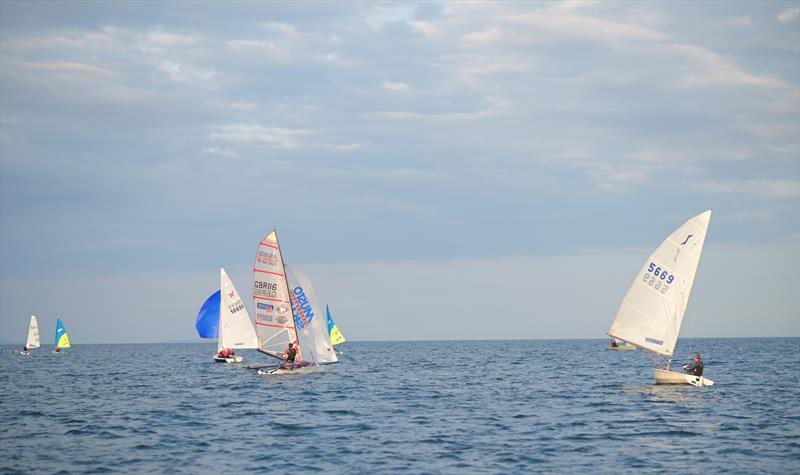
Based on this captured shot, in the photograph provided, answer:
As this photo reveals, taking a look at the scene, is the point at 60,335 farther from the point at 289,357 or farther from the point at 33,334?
the point at 289,357

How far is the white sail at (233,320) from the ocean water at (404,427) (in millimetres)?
20372

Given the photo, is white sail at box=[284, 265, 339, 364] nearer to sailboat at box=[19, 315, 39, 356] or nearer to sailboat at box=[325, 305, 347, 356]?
sailboat at box=[325, 305, 347, 356]

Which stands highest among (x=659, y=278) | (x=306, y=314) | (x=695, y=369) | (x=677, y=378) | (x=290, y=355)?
(x=659, y=278)

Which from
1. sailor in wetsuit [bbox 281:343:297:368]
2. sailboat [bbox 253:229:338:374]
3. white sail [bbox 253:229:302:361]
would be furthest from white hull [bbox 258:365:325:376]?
white sail [bbox 253:229:302:361]

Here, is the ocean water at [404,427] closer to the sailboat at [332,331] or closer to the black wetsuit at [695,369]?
the black wetsuit at [695,369]

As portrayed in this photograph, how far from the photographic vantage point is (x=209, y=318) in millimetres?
78938

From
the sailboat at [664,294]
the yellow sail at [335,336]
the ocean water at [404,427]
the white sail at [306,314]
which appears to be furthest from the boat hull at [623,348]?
the sailboat at [664,294]

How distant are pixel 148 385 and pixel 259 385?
9607 millimetres

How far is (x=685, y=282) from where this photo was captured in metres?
42.1

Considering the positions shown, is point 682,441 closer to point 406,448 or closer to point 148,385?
point 406,448

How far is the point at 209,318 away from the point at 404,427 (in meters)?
50.1

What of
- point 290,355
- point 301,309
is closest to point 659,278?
point 290,355

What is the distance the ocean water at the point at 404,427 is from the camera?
2509cm

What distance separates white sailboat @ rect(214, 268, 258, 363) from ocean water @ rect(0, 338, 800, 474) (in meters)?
20.4
